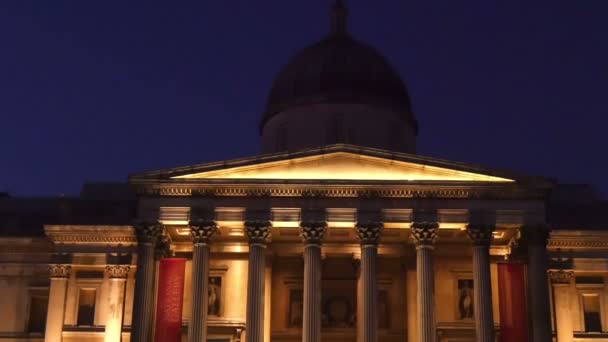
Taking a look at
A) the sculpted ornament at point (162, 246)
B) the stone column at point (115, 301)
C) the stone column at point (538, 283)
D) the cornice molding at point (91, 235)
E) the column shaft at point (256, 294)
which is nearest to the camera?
the column shaft at point (256, 294)

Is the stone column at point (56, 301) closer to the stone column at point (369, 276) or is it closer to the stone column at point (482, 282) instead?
the stone column at point (369, 276)

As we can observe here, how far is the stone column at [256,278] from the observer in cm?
4009

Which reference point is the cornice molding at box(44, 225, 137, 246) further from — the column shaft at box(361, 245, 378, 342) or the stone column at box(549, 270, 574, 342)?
the stone column at box(549, 270, 574, 342)

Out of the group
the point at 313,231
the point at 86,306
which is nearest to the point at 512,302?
the point at 313,231

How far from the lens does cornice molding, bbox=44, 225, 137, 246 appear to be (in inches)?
1777

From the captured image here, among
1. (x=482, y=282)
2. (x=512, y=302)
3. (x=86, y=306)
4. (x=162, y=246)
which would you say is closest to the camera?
(x=512, y=302)

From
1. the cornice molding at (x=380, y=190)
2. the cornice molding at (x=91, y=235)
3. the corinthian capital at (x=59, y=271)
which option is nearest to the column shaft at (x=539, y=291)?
the cornice molding at (x=380, y=190)

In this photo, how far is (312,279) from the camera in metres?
40.6

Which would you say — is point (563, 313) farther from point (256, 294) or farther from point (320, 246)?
point (256, 294)

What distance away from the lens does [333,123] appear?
170ft

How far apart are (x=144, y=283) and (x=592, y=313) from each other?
20.9m

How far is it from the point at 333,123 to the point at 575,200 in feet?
44.6

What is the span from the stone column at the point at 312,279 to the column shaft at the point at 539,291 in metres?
8.90

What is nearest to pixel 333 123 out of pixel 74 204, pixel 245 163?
pixel 245 163
